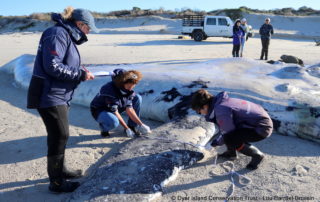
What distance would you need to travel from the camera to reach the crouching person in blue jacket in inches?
142

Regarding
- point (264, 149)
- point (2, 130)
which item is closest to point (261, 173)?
point (264, 149)

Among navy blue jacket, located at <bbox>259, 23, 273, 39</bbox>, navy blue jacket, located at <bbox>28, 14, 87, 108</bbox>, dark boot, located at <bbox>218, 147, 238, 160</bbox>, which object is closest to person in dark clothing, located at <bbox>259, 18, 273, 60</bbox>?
navy blue jacket, located at <bbox>259, 23, 273, 39</bbox>

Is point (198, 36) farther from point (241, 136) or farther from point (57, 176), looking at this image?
point (57, 176)

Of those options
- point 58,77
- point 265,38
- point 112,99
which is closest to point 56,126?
point 58,77

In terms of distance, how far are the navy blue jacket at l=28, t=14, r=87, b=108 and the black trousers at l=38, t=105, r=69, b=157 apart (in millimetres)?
61

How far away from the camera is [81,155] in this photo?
11.9ft

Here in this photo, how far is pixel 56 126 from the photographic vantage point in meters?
2.67

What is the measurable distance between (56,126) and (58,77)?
1.47 feet

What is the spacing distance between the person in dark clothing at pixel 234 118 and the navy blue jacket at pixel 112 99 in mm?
1064

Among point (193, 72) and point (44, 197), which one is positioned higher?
point (193, 72)

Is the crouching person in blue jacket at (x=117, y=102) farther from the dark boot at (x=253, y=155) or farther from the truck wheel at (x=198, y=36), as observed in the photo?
the truck wheel at (x=198, y=36)

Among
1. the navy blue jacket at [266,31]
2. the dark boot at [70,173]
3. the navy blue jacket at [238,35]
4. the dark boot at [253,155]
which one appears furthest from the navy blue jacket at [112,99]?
the navy blue jacket at [266,31]

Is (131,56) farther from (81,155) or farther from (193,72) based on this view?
(81,155)

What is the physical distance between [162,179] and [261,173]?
3.45 feet
